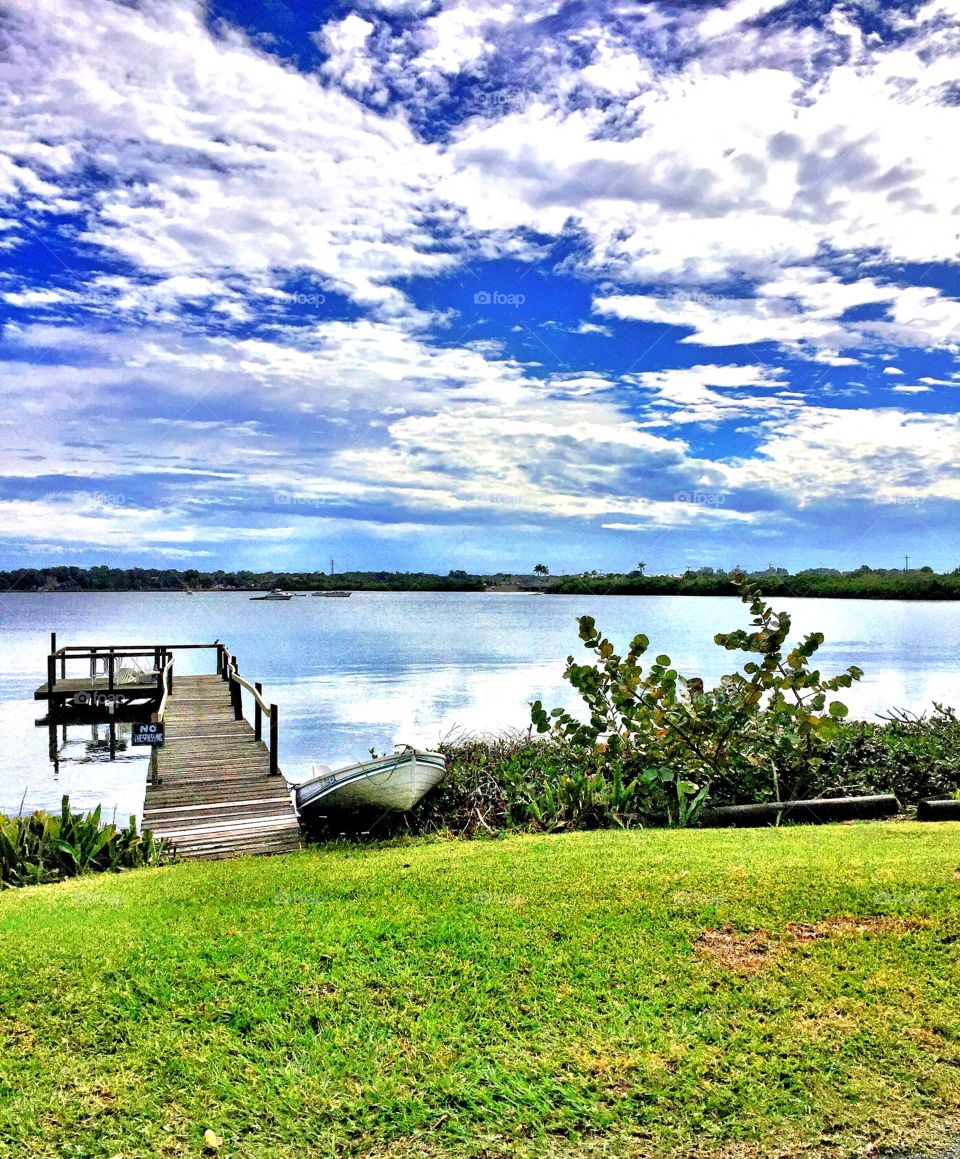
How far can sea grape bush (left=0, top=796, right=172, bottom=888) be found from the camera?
9773 millimetres

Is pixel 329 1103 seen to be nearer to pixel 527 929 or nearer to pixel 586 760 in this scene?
pixel 527 929

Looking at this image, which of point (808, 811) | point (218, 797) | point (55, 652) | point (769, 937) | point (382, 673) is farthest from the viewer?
point (382, 673)

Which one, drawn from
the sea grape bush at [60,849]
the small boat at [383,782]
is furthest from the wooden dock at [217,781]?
the sea grape bush at [60,849]

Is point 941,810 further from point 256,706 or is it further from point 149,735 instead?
point 149,735

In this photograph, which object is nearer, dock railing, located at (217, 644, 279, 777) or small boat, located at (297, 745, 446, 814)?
small boat, located at (297, 745, 446, 814)

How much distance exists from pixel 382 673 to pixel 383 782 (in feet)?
124

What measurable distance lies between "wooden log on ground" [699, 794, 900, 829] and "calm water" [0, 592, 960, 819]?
14.8 metres

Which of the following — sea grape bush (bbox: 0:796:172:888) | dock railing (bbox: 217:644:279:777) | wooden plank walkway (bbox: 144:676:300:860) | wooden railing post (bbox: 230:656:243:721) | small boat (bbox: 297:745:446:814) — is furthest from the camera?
wooden railing post (bbox: 230:656:243:721)

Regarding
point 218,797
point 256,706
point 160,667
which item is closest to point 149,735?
point 256,706

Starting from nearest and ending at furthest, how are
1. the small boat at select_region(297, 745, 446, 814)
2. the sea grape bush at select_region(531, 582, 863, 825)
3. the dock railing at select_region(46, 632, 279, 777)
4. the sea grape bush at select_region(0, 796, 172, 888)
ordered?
the sea grape bush at select_region(0, 796, 172, 888)
the sea grape bush at select_region(531, 582, 863, 825)
the small boat at select_region(297, 745, 446, 814)
the dock railing at select_region(46, 632, 279, 777)

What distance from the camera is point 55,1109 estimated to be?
13.8 ft

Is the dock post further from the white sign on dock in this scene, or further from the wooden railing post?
the white sign on dock

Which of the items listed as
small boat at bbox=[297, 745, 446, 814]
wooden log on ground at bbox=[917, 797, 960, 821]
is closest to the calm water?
small boat at bbox=[297, 745, 446, 814]

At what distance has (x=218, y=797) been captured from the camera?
47.0ft
